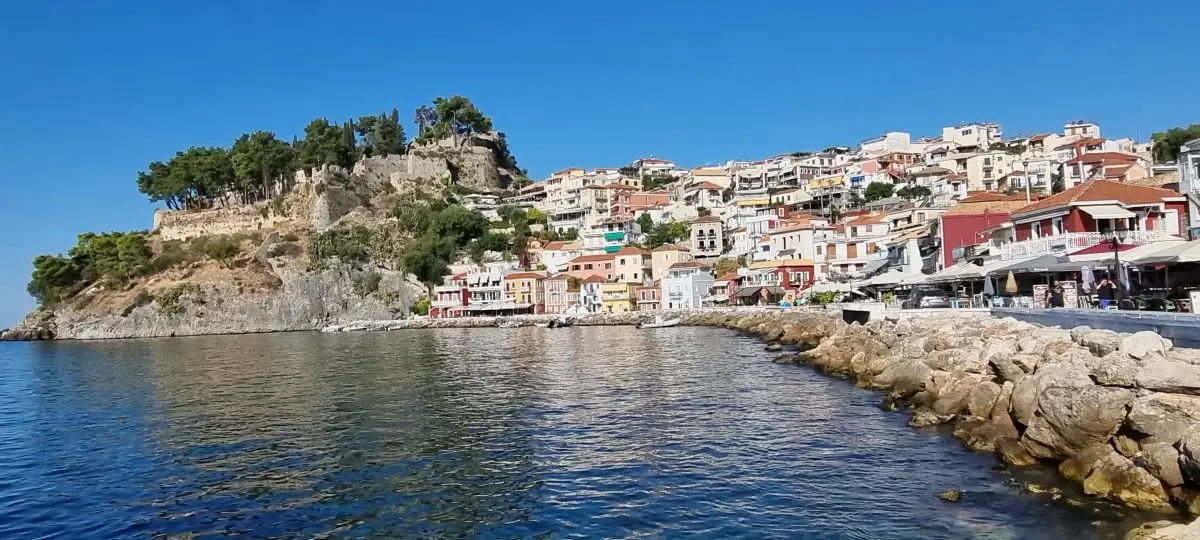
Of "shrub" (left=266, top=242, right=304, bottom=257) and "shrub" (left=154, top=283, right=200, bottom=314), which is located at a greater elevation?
"shrub" (left=266, top=242, right=304, bottom=257)

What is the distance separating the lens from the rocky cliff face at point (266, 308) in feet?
278

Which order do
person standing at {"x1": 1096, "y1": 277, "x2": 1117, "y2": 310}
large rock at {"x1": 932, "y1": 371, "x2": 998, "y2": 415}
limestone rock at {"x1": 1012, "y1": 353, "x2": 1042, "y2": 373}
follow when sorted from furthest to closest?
person standing at {"x1": 1096, "y1": 277, "x2": 1117, "y2": 310}, large rock at {"x1": 932, "y1": 371, "x2": 998, "y2": 415}, limestone rock at {"x1": 1012, "y1": 353, "x2": 1042, "y2": 373}

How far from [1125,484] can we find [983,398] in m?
5.28

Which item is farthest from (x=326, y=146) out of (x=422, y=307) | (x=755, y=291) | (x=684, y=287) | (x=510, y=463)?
(x=510, y=463)

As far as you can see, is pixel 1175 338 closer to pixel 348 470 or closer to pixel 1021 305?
pixel 1021 305

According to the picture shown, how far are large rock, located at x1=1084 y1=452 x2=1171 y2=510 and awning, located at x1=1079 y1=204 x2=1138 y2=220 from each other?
767 inches

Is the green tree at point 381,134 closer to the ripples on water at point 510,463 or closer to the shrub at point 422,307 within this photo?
the shrub at point 422,307

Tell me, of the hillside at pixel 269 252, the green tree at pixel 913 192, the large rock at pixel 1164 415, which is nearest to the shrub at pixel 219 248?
the hillside at pixel 269 252

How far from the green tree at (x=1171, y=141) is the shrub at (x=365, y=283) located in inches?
3240

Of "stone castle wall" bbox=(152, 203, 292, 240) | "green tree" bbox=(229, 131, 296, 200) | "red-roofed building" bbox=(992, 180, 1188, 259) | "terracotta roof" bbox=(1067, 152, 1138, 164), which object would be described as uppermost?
"green tree" bbox=(229, 131, 296, 200)

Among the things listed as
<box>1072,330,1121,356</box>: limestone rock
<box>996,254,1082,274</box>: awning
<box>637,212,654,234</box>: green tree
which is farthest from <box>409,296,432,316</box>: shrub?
<box>1072,330,1121,356</box>: limestone rock

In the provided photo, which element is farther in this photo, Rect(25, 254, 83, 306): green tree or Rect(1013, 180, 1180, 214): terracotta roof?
Rect(25, 254, 83, 306): green tree

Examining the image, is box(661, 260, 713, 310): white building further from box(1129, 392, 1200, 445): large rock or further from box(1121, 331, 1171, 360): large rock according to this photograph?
box(1129, 392, 1200, 445): large rock

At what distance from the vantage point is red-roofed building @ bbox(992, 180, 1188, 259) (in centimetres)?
2739
